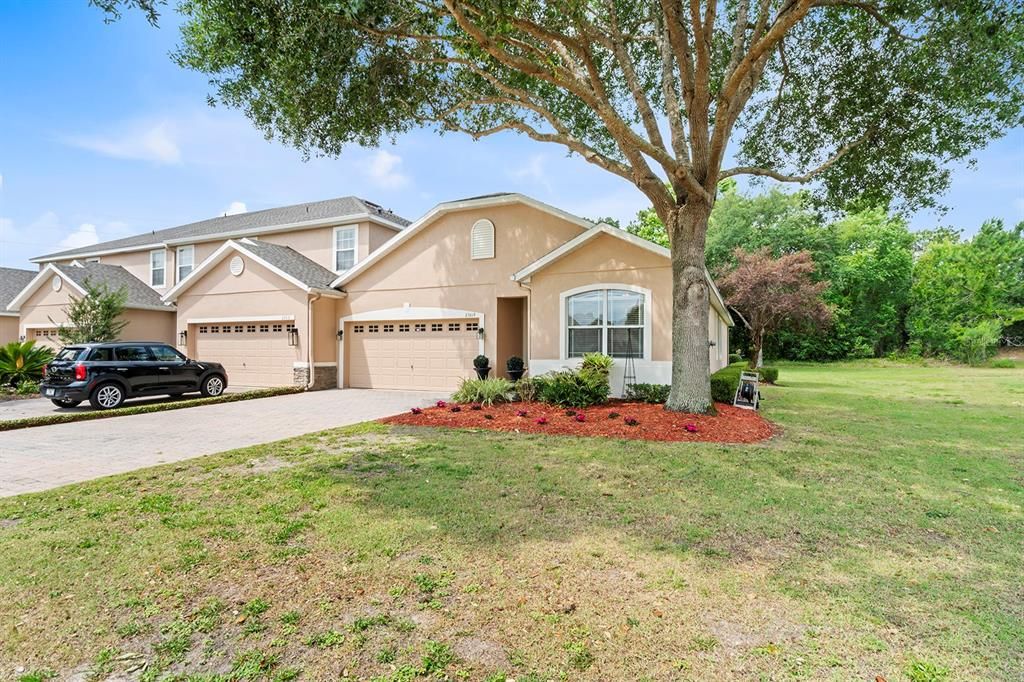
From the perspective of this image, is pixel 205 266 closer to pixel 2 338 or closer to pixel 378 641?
pixel 2 338

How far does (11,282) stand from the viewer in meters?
23.5

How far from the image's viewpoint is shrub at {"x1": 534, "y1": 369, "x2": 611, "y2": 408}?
35.9 ft

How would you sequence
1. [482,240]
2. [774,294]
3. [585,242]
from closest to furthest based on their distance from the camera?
[585,242] < [482,240] < [774,294]

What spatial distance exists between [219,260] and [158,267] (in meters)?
7.85

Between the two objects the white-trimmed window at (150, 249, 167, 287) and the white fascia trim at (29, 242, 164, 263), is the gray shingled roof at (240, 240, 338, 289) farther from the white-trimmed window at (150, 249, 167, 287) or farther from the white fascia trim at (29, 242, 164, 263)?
the white fascia trim at (29, 242, 164, 263)

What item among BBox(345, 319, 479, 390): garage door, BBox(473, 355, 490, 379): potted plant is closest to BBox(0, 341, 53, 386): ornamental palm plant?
BBox(345, 319, 479, 390): garage door

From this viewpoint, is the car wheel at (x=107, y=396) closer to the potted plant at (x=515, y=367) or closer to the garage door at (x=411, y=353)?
the garage door at (x=411, y=353)

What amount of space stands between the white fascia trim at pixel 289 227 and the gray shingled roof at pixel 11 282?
7.46 m

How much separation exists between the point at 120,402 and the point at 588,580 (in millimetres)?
13085

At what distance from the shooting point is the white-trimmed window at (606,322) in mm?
12220

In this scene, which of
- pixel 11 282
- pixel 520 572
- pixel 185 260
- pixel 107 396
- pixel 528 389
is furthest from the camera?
pixel 11 282

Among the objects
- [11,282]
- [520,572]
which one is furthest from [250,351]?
[520,572]

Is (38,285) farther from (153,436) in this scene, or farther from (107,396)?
(153,436)

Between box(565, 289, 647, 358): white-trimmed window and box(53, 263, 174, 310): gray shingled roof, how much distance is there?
16.6 m
